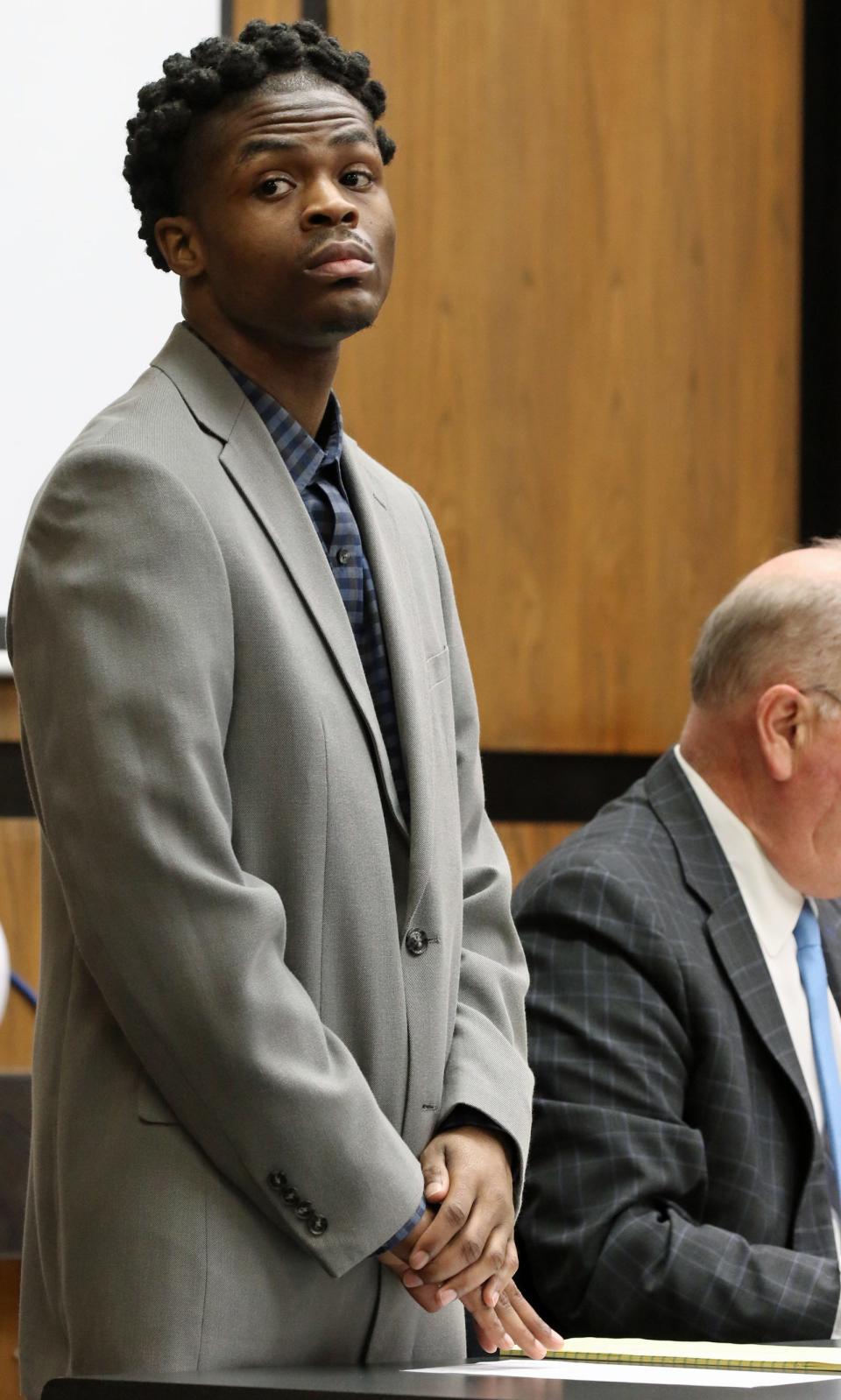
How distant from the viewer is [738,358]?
369 centimetres

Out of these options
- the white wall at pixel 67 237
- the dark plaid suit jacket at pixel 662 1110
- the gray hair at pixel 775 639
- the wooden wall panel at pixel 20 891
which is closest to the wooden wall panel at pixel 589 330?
the white wall at pixel 67 237

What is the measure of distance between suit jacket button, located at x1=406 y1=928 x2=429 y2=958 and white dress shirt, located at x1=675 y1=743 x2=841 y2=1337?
33.1 inches

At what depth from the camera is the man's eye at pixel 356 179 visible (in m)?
1.37

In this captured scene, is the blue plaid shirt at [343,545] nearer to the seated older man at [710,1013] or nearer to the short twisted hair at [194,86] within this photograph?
the short twisted hair at [194,86]

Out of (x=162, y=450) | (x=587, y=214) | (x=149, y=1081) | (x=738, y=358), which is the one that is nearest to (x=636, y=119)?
(x=587, y=214)

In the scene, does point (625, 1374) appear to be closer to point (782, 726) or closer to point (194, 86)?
point (194, 86)

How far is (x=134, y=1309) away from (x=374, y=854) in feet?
1.07

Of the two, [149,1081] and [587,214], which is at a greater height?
[587,214]

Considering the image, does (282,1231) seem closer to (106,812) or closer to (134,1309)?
(134,1309)

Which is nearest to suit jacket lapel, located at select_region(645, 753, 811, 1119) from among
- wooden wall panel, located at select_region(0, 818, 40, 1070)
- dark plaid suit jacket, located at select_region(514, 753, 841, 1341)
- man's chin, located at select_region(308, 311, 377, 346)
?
dark plaid suit jacket, located at select_region(514, 753, 841, 1341)

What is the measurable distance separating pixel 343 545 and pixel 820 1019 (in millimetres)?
968

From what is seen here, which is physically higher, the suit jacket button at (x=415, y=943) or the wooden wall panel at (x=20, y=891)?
the suit jacket button at (x=415, y=943)

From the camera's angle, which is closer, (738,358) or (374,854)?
(374,854)

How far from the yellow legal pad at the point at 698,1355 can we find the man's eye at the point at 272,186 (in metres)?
0.81
